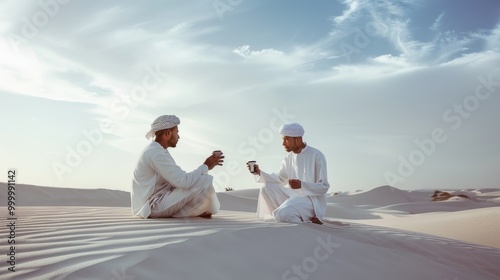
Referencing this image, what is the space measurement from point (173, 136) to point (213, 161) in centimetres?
57

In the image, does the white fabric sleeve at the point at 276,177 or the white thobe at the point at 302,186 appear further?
the white fabric sleeve at the point at 276,177

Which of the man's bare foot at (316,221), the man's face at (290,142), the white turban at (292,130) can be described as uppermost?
the white turban at (292,130)

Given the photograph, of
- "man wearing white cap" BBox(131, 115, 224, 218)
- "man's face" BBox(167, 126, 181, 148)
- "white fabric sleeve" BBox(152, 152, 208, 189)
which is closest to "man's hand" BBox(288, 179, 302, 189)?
"man wearing white cap" BBox(131, 115, 224, 218)

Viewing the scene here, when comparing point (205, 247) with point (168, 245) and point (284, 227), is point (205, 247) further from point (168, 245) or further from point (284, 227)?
point (284, 227)

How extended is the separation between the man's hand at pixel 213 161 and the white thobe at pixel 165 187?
7 centimetres

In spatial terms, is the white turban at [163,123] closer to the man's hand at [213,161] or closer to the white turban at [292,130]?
the man's hand at [213,161]

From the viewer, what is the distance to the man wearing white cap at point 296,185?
5758mm

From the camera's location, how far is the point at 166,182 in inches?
221

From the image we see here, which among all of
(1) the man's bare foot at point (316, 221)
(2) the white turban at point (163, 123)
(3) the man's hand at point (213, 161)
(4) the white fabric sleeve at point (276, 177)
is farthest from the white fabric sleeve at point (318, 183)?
(2) the white turban at point (163, 123)

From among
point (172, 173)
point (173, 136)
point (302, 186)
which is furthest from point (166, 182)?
point (302, 186)

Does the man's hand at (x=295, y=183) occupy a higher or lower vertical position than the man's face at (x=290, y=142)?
lower

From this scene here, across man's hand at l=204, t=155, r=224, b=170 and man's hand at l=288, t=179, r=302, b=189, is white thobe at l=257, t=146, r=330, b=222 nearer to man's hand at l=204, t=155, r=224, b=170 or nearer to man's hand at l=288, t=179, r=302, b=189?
man's hand at l=288, t=179, r=302, b=189

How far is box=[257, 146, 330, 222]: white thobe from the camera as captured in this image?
5.85 m

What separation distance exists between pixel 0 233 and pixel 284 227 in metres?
2.73
